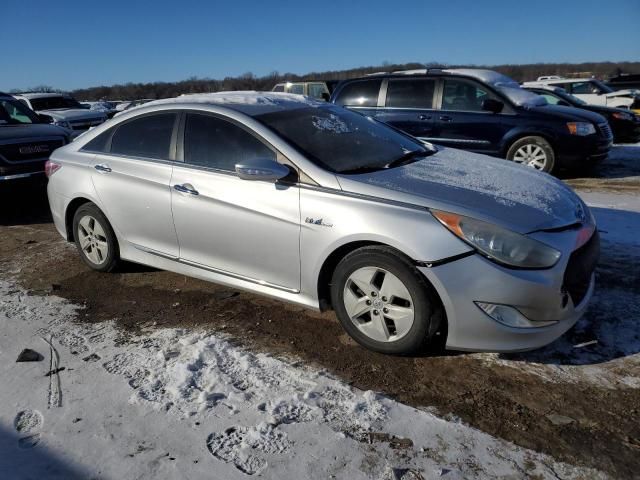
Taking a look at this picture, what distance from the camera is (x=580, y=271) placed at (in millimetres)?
2855

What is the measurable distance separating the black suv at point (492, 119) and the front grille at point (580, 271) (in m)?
5.06

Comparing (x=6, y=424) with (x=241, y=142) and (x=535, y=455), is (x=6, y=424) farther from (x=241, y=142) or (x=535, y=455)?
(x=535, y=455)

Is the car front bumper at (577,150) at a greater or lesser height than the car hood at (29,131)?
lesser

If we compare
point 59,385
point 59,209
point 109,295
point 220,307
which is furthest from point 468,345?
point 59,209

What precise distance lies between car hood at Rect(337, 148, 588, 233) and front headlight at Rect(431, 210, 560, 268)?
5 centimetres

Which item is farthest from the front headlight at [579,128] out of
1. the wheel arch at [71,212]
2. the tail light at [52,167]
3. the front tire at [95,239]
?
the tail light at [52,167]

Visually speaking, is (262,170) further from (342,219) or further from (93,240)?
(93,240)

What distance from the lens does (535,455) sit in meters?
2.24

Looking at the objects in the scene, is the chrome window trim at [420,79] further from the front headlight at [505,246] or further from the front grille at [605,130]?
the front headlight at [505,246]

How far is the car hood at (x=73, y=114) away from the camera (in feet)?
43.1

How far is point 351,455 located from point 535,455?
2.66 ft

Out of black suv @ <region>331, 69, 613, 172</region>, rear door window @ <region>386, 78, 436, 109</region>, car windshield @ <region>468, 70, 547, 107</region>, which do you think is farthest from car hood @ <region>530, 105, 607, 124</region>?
rear door window @ <region>386, 78, 436, 109</region>

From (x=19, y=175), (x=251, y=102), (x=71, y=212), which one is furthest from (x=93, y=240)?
(x=19, y=175)

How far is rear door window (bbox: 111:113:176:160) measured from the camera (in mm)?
3994
